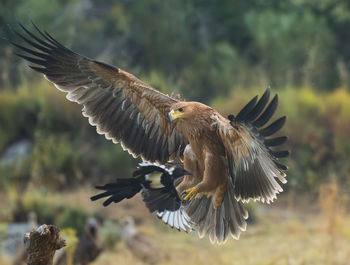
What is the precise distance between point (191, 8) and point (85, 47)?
243 cm

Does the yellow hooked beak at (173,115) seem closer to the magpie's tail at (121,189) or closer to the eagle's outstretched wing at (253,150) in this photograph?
the eagle's outstretched wing at (253,150)

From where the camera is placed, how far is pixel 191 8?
12.9m

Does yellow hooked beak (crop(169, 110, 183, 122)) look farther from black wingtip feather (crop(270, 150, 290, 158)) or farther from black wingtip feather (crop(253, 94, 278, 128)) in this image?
black wingtip feather (crop(270, 150, 290, 158))

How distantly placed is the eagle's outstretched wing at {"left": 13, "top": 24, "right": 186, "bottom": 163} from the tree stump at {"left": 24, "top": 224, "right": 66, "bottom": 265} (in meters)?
1.39

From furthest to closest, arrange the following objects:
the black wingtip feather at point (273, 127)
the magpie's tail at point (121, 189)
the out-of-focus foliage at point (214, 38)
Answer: the out-of-focus foliage at point (214, 38) → the black wingtip feather at point (273, 127) → the magpie's tail at point (121, 189)

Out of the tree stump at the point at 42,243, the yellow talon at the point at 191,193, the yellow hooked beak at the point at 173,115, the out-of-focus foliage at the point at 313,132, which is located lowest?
the tree stump at the point at 42,243

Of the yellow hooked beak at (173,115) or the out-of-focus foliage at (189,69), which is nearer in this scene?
the yellow hooked beak at (173,115)

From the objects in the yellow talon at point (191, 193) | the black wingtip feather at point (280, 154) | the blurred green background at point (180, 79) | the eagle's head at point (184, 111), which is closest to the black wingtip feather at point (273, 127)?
the black wingtip feather at point (280, 154)

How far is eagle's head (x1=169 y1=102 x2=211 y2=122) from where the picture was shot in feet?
11.3

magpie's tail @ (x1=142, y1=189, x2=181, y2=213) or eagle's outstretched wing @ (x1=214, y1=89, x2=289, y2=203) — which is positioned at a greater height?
eagle's outstretched wing @ (x1=214, y1=89, x2=289, y2=203)

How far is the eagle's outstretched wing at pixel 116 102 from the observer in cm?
390

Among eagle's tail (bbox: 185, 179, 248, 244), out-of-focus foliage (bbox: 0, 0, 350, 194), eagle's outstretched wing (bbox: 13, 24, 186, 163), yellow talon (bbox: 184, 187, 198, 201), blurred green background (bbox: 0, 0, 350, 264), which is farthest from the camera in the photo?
out-of-focus foliage (bbox: 0, 0, 350, 194)

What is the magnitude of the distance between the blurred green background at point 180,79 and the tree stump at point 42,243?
3936 millimetres

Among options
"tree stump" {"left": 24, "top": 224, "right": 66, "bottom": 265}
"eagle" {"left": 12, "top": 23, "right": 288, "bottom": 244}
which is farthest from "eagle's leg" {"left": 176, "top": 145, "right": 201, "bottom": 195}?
"tree stump" {"left": 24, "top": 224, "right": 66, "bottom": 265}
